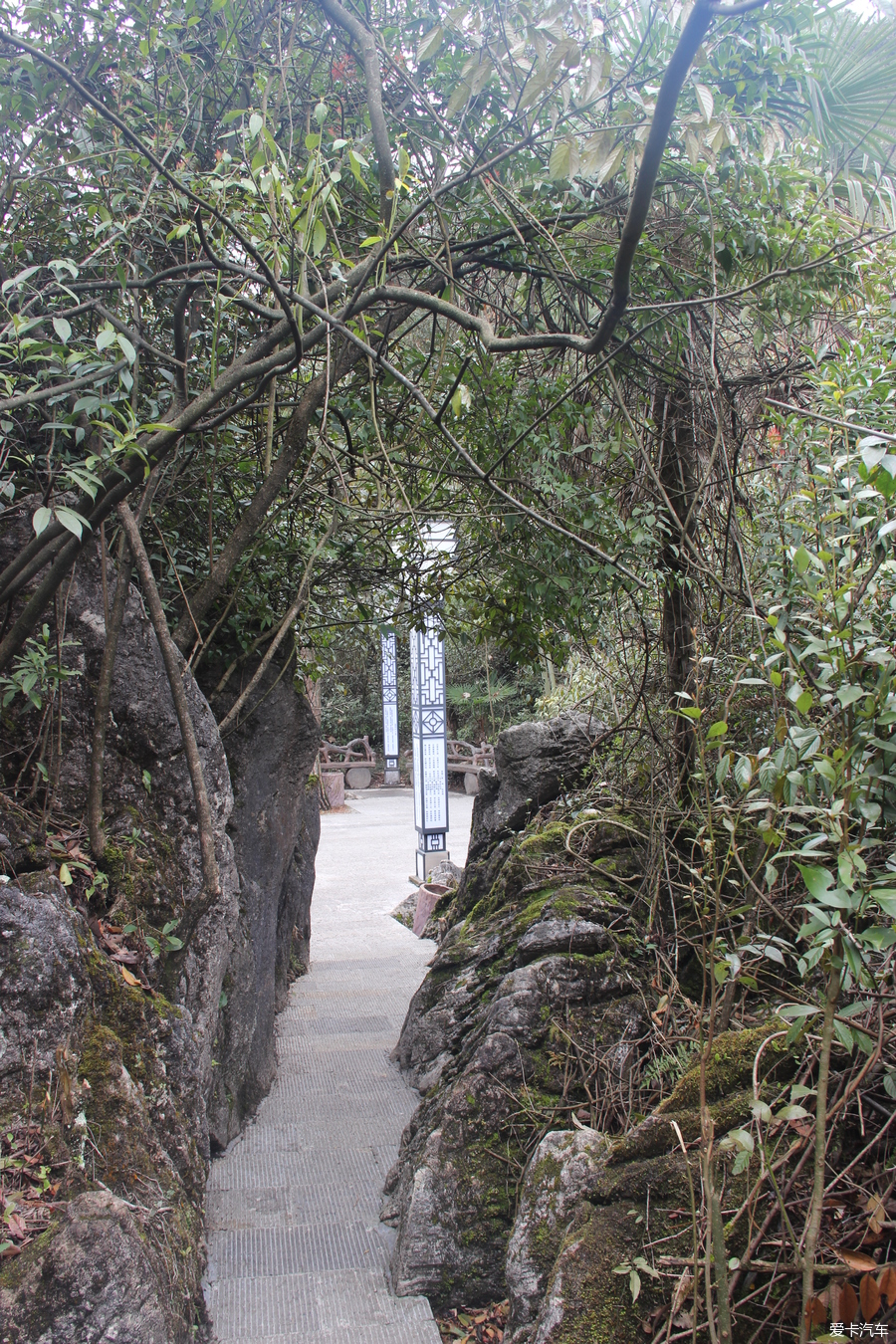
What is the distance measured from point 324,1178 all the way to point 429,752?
19.6 feet

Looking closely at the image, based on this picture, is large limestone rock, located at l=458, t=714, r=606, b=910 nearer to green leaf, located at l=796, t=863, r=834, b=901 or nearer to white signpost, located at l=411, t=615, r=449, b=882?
green leaf, located at l=796, t=863, r=834, b=901

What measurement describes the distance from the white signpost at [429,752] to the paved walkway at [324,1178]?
214cm

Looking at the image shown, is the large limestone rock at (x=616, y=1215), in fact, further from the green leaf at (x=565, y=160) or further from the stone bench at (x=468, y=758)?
the stone bench at (x=468, y=758)

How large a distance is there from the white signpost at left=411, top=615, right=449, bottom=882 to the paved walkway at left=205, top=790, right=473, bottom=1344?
7.02ft

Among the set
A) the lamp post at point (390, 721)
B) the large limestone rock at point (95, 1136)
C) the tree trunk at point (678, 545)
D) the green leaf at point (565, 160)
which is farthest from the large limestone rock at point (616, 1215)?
the lamp post at point (390, 721)

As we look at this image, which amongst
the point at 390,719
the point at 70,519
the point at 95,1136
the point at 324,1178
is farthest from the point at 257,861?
the point at 390,719

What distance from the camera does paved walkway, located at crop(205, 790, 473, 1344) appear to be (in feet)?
7.72

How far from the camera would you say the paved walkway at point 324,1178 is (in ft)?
7.72

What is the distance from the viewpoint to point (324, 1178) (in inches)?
129

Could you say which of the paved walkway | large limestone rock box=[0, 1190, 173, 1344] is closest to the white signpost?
the paved walkway

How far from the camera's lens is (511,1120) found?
264 cm

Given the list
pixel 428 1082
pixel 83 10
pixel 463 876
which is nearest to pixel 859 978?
pixel 428 1082

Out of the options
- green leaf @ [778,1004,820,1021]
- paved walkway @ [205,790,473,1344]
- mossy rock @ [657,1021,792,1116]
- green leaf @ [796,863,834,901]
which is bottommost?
paved walkway @ [205,790,473,1344]

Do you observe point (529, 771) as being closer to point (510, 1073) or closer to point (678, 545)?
point (678, 545)
